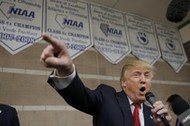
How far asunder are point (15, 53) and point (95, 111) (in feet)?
4.94

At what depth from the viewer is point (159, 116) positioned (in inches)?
39.0

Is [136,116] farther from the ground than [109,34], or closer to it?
closer to it

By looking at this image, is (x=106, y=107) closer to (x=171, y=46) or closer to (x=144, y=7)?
(x=144, y=7)

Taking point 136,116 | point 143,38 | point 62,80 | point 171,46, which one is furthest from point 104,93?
point 171,46

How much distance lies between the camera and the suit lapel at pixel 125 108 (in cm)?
122

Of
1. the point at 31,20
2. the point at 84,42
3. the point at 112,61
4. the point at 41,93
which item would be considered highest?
the point at 31,20

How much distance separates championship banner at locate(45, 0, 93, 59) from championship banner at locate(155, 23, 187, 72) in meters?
1.27

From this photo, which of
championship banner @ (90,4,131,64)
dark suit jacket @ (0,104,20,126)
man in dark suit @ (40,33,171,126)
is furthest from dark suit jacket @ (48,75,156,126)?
championship banner @ (90,4,131,64)

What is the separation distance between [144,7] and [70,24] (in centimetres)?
120

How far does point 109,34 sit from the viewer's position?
3215 mm

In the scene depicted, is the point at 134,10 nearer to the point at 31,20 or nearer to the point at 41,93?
the point at 31,20

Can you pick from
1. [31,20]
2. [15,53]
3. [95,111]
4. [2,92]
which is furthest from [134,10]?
[95,111]

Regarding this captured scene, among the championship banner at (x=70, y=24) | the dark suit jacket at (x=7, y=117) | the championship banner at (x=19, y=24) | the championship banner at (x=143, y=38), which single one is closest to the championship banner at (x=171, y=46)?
the championship banner at (x=143, y=38)

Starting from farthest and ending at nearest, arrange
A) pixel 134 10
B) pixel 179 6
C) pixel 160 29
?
1. pixel 160 29
2. pixel 134 10
3. pixel 179 6
